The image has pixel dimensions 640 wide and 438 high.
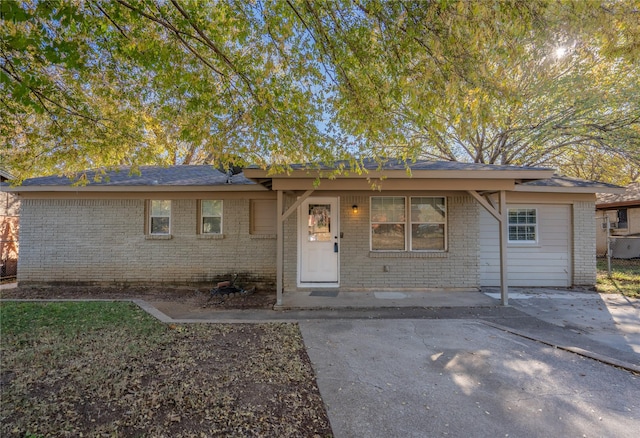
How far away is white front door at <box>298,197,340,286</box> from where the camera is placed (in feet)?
25.1

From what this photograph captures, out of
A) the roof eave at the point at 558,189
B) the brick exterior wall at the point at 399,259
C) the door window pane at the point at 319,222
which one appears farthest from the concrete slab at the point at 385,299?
the roof eave at the point at 558,189

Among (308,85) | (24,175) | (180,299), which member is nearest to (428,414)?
(308,85)

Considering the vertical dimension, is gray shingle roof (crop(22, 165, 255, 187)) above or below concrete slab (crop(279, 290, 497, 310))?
above

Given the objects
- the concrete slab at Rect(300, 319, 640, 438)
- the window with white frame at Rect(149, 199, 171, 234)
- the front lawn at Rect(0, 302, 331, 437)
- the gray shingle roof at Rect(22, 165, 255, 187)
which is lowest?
the concrete slab at Rect(300, 319, 640, 438)

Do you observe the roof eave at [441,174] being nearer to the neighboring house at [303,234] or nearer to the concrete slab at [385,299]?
the neighboring house at [303,234]

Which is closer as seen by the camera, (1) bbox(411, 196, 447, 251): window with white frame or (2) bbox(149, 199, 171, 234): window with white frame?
(1) bbox(411, 196, 447, 251): window with white frame

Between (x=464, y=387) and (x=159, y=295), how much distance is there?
689cm

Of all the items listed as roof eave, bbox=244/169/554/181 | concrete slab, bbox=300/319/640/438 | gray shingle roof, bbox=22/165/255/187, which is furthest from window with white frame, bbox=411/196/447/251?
gray shingle roof, bbox=22/165/255/187

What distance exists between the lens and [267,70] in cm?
409

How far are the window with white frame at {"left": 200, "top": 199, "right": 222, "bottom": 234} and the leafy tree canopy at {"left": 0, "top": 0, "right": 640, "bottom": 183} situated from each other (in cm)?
282

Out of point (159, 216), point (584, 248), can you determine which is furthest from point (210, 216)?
point (584, 248)

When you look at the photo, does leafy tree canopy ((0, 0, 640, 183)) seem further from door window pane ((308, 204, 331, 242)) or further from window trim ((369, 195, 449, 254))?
window trim ((369, 195, 449, 254))

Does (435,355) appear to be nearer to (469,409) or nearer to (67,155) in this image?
(469,409)

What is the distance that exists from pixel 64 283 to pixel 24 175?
14.5 ft
